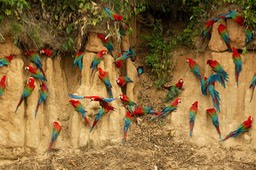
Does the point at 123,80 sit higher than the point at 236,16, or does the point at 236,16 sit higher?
the point at 236,16

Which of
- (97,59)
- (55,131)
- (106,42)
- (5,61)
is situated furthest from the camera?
(106,42)

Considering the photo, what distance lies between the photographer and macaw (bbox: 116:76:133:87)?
30.6ft

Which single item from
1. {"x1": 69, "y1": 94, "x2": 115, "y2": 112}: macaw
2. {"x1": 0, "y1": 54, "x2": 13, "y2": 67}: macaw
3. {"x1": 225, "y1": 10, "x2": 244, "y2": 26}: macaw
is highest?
{"x1": 225, "y1": 10, "x2": 244, "y2": 26}: macaw

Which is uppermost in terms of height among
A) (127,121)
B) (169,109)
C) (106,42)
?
(106,42)

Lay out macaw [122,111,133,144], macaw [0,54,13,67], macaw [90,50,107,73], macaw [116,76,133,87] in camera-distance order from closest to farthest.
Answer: macaw [0,54,13,67] → macaw [122,111,133,144] → macaw [90,50,107,73] → macaw [116,76,133,87]

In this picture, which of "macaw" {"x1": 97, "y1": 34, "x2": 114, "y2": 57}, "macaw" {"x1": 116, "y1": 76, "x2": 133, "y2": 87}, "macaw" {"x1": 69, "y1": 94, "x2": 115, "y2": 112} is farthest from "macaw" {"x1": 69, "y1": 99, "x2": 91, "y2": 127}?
"macaw" {"x1": 97, "y1": 34, "x2": 114, "y2": 57}

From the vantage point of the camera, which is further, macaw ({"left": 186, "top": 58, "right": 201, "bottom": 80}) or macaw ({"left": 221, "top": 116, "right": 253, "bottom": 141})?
macaw ({"left": 186, "top": 58, "right": 201, "bottom": 80})

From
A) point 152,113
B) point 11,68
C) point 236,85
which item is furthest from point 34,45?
point 236,85

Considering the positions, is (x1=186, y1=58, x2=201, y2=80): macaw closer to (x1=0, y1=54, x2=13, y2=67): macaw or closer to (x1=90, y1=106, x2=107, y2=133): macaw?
(x1=90, y1=106, x2=107, y2=133): macaw

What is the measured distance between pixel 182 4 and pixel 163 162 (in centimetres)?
232

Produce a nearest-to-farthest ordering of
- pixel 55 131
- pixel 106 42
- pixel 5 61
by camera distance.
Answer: pixel 5 61
pixel 55 131
pixel 106 42

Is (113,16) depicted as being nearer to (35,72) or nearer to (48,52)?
(48,52)

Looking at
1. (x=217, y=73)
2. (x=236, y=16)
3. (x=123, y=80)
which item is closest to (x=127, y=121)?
(x=123, y=80)

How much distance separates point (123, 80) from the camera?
30.8 feet
